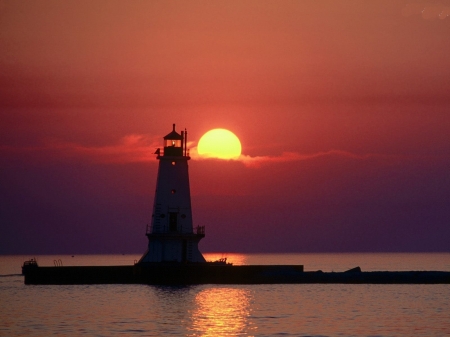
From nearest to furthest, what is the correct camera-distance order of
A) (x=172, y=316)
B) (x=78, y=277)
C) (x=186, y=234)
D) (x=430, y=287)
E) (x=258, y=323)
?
(x=258, y=323) → (x=172, y=316) → (x=186, y=234) → (x=78, y=277) → (x=430, y=287)

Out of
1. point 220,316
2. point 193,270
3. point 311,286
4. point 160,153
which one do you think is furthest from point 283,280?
point 220,316

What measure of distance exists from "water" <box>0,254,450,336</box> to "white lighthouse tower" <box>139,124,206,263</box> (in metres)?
3.56

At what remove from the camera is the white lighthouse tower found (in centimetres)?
8094

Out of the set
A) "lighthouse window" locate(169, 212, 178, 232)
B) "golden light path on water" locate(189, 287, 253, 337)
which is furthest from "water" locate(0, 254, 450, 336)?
"lighthouse window" locate(169, 212, 178, 232)

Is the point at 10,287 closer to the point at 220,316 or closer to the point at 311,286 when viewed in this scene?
the point at 311,286

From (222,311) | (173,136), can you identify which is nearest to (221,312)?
(222,311)

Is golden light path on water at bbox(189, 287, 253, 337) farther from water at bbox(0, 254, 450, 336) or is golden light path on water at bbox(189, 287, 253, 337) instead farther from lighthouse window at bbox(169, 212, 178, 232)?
lighthouse window at bbox(169, 212, 178, 232)

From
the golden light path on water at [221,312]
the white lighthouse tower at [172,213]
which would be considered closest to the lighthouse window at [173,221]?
the white lighthouse tower at [172,213]

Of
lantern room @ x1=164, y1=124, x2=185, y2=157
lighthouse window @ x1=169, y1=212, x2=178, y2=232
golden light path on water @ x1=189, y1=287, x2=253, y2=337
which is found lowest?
golden light path on water @ x1=189, y1=287, x2=253, y2=337

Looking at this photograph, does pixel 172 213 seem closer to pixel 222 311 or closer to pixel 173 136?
pixel 173 136

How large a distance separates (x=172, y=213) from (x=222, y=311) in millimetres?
17775

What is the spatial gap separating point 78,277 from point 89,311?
2582 centimetres

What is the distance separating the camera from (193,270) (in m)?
81.6

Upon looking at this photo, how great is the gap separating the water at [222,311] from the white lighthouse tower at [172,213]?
11.7 feet
